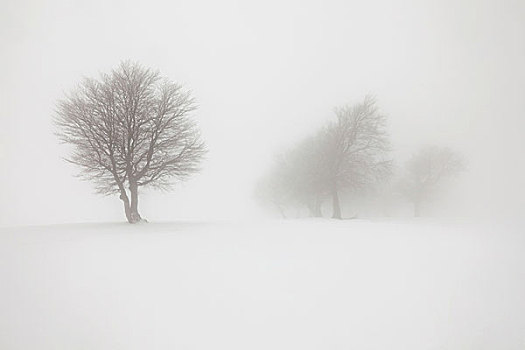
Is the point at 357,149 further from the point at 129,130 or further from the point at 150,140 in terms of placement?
the point at 129,130

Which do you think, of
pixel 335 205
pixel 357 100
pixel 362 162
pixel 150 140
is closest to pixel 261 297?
pixel 150 140

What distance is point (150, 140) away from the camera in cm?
1084

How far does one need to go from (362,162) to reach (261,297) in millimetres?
13206

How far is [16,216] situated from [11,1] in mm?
10840

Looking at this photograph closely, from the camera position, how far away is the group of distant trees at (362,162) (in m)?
14.8

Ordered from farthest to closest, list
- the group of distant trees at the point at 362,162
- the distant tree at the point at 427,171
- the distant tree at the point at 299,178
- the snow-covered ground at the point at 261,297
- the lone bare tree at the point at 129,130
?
the distant tree at the point at 299,178 → the group of distant trees at the point at 362,162 → the distant tree at the point at 427,171 → the lone bare tree at the point at 129,130 → the snow-covered ground at the point at 261,297

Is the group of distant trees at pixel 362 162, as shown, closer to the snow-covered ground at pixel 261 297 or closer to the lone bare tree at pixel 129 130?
the lone bare tree at pixel 129 130

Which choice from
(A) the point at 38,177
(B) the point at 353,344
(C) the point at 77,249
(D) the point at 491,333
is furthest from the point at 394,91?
(A) the point at 38,177

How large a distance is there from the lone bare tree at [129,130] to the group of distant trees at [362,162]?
8.52 metres

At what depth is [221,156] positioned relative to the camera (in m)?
20.3

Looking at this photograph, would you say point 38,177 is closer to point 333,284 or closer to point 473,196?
point 333,284

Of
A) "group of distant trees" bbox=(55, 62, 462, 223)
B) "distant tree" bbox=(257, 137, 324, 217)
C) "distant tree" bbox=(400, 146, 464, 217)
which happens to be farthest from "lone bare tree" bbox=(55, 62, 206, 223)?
"distant tree" bbox=(400, 146, 464, 217)

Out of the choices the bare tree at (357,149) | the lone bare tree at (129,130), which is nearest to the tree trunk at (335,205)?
the bare tree at (357,149)

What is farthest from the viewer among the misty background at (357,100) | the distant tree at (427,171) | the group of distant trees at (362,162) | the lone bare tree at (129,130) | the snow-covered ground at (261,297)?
the group of distant trees at (362,162)
